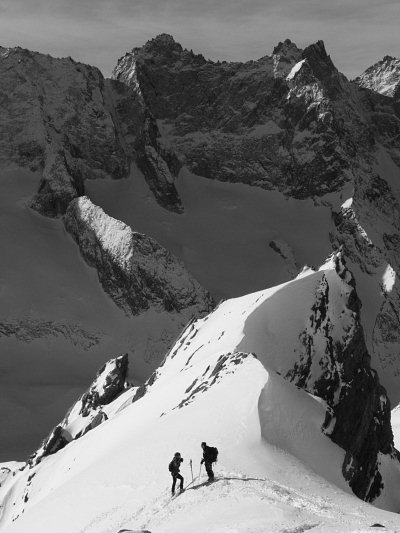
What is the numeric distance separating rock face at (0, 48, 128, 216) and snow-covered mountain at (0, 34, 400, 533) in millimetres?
416

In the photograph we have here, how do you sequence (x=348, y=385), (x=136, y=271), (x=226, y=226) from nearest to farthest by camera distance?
(x=348, y=385) → (x=136, y=271) → (x=226, y=226)

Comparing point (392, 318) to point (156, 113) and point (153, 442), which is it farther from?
point (153, 442)

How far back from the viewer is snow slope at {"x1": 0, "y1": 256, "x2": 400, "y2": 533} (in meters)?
34.4

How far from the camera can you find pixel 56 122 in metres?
168

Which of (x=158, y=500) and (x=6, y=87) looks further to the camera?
(x=6, y=87)

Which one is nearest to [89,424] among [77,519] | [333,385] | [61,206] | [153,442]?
[333,385]

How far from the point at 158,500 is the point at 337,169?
470 ft

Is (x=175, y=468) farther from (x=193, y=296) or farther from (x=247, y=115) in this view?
(x=247, y=115)

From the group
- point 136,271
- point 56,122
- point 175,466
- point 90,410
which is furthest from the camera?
point 56,122

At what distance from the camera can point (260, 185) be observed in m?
177

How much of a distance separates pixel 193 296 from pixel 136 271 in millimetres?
9484

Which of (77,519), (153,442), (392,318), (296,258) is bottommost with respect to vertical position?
(77,519)

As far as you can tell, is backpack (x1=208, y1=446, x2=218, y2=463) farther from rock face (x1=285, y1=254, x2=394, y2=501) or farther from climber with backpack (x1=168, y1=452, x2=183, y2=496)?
rock face (x1=285, y1=254, x2=394, y2=501)

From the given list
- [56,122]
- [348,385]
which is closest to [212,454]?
[348,385]
